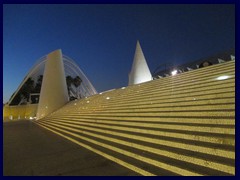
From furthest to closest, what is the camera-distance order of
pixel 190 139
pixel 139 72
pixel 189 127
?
pixel 139 72
pixel 189 127
pixel 190 139

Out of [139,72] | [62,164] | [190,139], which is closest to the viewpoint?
[190,139]

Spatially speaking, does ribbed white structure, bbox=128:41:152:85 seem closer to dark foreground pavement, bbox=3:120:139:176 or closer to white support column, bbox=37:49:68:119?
white support column, bbox=37:49:68:119

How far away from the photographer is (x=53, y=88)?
18.4 m

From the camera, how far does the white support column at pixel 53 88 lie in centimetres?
1795

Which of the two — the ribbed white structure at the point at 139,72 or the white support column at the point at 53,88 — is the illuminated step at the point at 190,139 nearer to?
the white support column at the point at 53,88

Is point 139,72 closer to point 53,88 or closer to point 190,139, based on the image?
point 53,88

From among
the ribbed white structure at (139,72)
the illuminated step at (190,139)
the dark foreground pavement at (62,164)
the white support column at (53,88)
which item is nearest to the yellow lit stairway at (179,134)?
the illuminated step at (190,139)

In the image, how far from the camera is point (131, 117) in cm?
630

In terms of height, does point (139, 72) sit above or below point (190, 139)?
above

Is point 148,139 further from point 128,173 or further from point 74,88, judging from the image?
point 74,88

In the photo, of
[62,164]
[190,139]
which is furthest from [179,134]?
[62,164]

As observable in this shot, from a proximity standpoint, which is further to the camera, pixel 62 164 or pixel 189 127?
pixel 189 127

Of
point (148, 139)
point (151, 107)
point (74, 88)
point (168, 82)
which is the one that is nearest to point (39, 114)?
point (168, 82)
